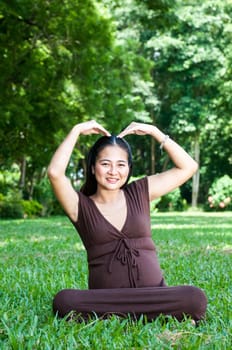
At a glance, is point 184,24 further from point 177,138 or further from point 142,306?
point 142,306

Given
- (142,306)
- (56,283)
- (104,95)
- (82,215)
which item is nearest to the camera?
(142,306)

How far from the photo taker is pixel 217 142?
31234 millimetres

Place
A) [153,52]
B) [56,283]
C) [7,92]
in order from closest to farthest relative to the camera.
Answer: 1. [56,283]
2. [7,92]
3. [153,52]

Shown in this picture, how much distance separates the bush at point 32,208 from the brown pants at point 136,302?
18.9 metres

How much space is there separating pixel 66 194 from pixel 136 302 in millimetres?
701

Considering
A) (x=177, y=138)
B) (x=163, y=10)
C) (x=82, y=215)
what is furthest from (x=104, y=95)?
(x=177, y=138)

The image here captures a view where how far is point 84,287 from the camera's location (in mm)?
4980

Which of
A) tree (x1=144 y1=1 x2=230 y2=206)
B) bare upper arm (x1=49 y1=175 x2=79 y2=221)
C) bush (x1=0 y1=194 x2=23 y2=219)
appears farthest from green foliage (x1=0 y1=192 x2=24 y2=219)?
bare upper arm (x1=49 y1=175 x2=79 y2=221)

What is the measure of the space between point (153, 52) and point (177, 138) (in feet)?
13.1

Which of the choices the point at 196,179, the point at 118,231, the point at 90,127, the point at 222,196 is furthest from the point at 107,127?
the point at 196,179

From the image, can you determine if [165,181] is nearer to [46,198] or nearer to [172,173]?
[172,173]

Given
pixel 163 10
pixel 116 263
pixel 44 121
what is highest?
pixel 163 10

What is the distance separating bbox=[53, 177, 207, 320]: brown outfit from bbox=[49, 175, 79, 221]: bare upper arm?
0.03 meters

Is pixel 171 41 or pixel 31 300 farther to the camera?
pixel 171 41
